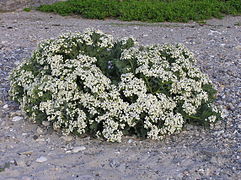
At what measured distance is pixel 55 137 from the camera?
586cm

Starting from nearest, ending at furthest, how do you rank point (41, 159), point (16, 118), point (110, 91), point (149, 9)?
point (41, 159) < point (110, 91) < point (16, 118) < point (149, 9)

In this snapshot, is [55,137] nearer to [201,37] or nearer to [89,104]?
[89,104]

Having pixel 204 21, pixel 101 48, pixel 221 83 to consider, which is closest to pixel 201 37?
pixel 204 21

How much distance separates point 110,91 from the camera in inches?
Answer: 226

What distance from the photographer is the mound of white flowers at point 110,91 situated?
5.59m

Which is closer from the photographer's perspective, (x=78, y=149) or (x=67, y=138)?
(x=78, y=149)

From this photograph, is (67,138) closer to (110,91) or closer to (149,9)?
(110,91)

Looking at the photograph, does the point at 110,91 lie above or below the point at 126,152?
above

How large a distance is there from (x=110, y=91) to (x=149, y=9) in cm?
928

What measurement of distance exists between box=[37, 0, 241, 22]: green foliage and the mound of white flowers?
776 cm

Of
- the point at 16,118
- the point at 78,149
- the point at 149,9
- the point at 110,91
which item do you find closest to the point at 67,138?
the point at 78,149

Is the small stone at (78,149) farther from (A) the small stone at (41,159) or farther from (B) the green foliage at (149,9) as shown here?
(B) the green foliage at (149,9)

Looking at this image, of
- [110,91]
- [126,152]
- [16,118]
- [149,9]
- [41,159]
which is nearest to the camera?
[41,159]

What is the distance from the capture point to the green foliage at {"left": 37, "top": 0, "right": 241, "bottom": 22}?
46.4 feet
